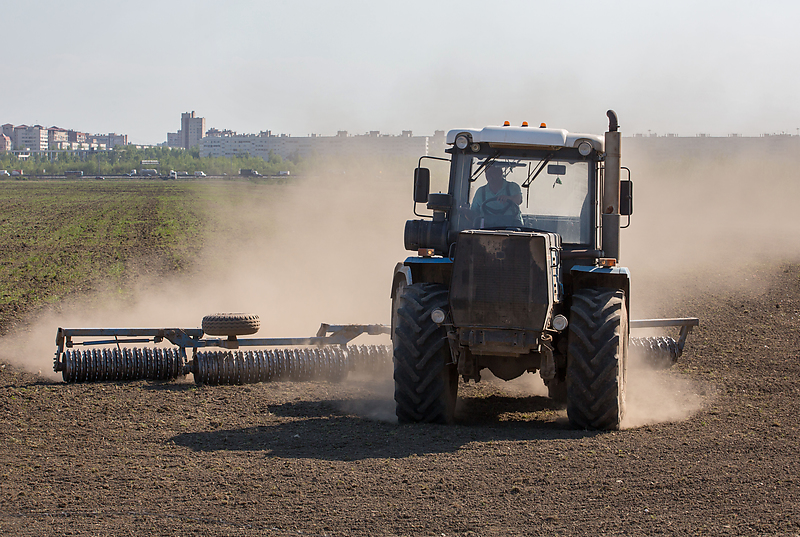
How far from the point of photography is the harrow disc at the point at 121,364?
401 inches

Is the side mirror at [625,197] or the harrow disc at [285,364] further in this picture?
the harrow disc at [285,364]

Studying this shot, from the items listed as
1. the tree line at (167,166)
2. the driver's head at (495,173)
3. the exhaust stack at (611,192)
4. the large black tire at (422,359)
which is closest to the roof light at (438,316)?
the large black tire at (422,359)

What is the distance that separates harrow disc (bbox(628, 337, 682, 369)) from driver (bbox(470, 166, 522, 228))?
3508 mm

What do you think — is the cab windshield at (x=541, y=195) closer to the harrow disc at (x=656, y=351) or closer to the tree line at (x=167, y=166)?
the harrow disc at (x=656, y=351)

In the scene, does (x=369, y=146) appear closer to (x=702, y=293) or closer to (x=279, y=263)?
(x=279, y=263)

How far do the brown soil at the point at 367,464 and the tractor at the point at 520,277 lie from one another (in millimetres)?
539

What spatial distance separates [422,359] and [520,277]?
1191mm

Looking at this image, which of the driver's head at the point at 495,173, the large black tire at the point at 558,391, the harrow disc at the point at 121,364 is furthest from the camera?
the harrow disc at the point at 121,364

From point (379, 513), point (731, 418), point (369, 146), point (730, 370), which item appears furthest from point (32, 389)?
point (369, 146)

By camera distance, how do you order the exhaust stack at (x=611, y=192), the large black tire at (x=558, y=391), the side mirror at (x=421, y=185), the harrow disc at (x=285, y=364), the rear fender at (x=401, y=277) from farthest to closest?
the harrow disc at (x=285, y=364) → the large black tire at (x=558, y=391) → the side mirror at (x=421, y=185) → the exhaust stack at (x=611, y=192) → the rear fender at (x=401, y=277)

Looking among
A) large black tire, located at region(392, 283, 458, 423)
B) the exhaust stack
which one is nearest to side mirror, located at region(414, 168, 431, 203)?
large black tire, located at region(392, 283, 458, 423)

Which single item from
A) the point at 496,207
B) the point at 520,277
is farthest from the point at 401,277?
the point at 520,277

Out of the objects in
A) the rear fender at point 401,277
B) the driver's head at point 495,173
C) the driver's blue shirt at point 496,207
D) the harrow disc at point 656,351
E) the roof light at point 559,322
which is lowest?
the harrow disc at point 656,351

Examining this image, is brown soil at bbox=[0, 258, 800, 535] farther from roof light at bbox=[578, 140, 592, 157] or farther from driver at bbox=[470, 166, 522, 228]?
roof light at bbox=[578, 140, 592, 157]
